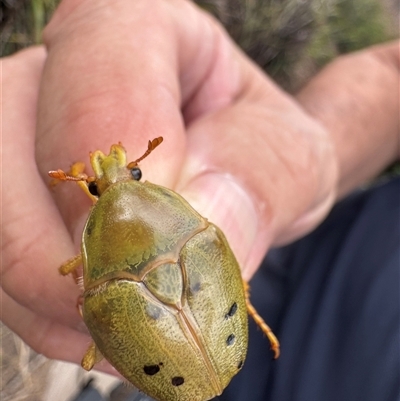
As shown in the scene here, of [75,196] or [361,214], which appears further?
[361,214]

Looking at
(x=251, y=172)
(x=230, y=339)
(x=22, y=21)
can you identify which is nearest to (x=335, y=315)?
(x=251, y=172)

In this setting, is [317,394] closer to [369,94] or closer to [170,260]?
[170,260]

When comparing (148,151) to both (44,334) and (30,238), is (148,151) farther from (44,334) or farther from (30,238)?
(44,334)

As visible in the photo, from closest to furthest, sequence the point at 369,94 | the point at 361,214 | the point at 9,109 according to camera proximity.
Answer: the point at 9,109
the point at 361,214
the point at 369,94

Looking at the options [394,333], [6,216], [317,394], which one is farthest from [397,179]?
[6,216]

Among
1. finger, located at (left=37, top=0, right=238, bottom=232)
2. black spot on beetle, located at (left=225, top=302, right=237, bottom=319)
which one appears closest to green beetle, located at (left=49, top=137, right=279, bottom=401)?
black spot on beetle, located at (left=225, top=302, right=237, bottom=319)

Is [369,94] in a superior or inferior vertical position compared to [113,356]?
inferior

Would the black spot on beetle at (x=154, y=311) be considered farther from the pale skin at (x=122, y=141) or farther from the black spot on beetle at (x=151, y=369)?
the pale skin at (x=122, y=141)
